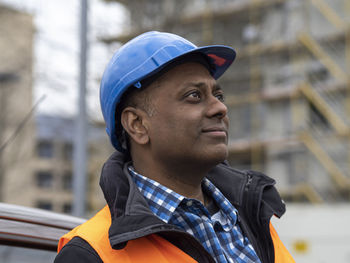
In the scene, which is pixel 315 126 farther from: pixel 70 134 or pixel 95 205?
pixel 70 134

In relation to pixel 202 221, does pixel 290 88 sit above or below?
below

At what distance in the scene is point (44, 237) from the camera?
7.02 ft

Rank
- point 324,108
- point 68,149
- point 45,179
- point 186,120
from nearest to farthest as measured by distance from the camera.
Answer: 1. point 186,120
2. point 68,149
3. point 324,108
4. point 45,179

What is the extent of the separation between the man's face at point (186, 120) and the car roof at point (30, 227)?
52 cm

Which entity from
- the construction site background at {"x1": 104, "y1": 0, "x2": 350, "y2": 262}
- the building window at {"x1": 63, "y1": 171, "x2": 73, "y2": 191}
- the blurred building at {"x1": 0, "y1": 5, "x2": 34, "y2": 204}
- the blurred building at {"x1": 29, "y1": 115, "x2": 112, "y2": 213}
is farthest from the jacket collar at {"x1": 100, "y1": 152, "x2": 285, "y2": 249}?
the building window at {"x1": 63, "y1": 171, "x2": 73, "y2": 191}

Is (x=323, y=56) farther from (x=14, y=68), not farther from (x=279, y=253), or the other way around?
(x=279, y=253)

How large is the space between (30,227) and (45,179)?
173 ft

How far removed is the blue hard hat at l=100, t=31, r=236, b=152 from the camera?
2.00 metres

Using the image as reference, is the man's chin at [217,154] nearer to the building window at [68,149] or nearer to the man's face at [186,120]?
the man's face at [186,120]

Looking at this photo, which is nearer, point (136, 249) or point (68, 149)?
point (136, 249)

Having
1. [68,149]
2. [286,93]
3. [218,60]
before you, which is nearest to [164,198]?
[218,60]

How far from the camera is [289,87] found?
23.9 m

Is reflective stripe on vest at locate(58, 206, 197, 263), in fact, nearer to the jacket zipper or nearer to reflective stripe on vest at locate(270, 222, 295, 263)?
reflective stripe on vest at locate(270, 222, 295, 263)

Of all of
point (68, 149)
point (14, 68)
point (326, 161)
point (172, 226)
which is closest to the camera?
point (172, 226)
